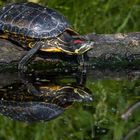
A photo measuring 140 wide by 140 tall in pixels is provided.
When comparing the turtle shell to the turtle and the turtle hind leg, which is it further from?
the turtle hind leg

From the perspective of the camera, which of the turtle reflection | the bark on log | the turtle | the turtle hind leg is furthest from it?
the bark on log

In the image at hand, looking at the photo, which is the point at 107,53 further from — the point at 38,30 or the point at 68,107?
the point at 68,107

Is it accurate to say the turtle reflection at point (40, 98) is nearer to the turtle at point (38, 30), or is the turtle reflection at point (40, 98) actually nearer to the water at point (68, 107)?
the water at point (68, 107)

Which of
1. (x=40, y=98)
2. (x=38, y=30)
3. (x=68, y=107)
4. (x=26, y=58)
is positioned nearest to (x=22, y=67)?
(x=26, y=58)

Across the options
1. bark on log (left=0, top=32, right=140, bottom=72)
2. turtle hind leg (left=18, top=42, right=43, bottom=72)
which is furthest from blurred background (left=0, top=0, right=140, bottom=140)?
turtle hind leg (left=18, top=42, right=43, bottom=72)

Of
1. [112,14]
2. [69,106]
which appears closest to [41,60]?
[69,106]

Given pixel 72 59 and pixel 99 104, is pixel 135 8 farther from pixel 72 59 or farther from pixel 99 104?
pixel 99 104

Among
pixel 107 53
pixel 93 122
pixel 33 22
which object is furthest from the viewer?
pixel 107 53
